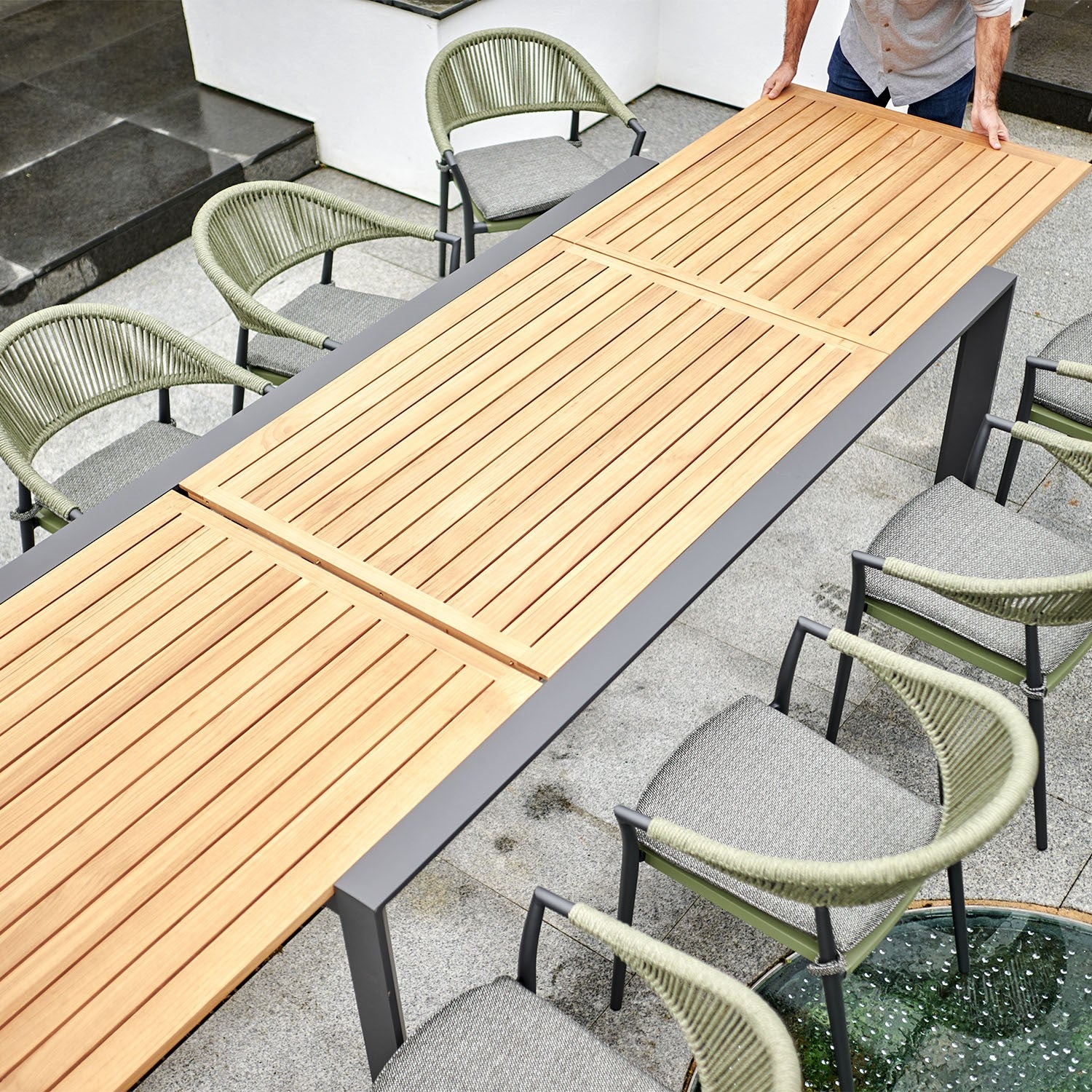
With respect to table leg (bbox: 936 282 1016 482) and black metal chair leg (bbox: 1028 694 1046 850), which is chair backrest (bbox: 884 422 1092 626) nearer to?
black metal chair leg (bbox: 1028 694 1046 850)

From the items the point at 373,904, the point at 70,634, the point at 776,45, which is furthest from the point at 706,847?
the point at 776,45

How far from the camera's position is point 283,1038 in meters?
2.65

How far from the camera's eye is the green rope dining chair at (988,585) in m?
2.54

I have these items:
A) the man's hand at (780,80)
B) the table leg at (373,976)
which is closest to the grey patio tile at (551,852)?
the table leg at (373,976)

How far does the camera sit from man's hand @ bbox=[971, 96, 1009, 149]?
12.5ft

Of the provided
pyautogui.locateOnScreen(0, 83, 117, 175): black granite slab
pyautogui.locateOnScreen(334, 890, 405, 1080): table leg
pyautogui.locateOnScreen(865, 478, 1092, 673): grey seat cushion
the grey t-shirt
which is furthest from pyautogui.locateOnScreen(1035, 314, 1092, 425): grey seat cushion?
pyautogui.locateOnScreen(0, 83, 117, 175): black granite slab

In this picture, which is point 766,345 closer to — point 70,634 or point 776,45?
point 70,634

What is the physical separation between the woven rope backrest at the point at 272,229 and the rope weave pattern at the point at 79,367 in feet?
0.83

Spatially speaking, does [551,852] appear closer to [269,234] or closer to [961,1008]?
[961,1008]

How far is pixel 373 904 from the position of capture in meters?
1.88

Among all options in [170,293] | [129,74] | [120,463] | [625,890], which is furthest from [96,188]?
[625,890]

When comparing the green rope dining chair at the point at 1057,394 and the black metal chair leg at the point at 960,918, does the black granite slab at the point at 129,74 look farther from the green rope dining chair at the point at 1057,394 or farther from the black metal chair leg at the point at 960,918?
the black metal chair leg at the point at 960,918

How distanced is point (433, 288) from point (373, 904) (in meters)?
1.84

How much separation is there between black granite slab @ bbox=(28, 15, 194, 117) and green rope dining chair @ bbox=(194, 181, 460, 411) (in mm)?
2344
